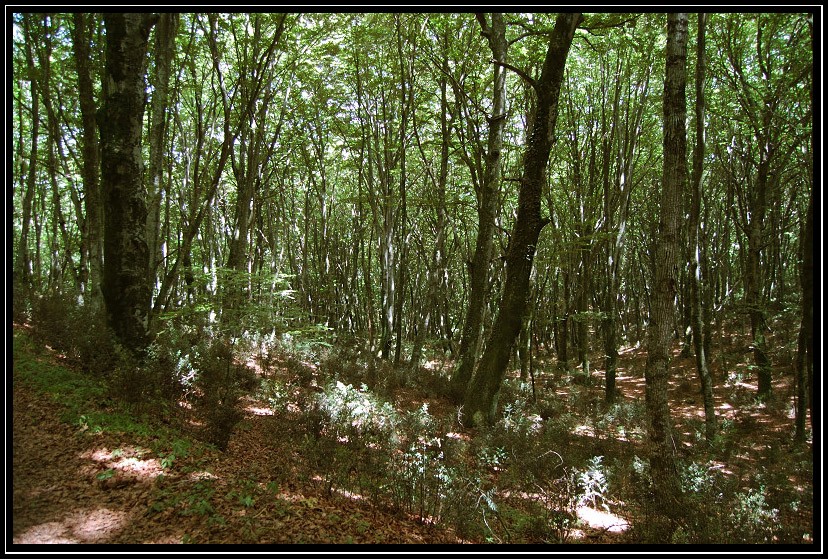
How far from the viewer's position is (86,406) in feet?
13.9

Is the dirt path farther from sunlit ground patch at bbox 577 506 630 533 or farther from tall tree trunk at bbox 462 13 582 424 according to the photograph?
tall tree trunk at bbox 462 13 582 424

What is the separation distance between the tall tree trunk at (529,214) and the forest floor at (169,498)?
2776mm

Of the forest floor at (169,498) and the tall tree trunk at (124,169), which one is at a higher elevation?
the tall tree trunk at (124,169)

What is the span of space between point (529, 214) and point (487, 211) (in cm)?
146

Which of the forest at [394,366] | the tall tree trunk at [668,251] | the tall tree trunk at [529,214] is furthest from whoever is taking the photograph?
the tall tree trunk at [529,214]

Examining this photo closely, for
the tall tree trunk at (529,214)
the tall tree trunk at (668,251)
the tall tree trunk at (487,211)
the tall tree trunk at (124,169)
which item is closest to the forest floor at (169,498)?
the tall tree trunk at (124,169)

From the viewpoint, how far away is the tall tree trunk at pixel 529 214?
662 cm

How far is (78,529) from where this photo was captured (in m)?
2.90

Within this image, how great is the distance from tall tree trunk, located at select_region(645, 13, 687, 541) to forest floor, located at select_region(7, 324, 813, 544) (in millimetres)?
1254

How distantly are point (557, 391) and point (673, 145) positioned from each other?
914 centimetres

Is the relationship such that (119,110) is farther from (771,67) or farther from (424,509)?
(771,67)

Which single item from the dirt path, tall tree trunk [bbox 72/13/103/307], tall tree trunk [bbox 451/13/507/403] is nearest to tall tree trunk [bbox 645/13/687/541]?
tall tree trunk [bbox 451/13/507/403]

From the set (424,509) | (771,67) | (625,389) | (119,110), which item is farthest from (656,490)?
(771,67)

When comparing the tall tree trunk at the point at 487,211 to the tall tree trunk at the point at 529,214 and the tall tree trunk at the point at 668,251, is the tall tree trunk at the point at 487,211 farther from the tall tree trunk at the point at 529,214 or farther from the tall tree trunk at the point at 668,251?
the tall tree trunk at the point at 668,251
